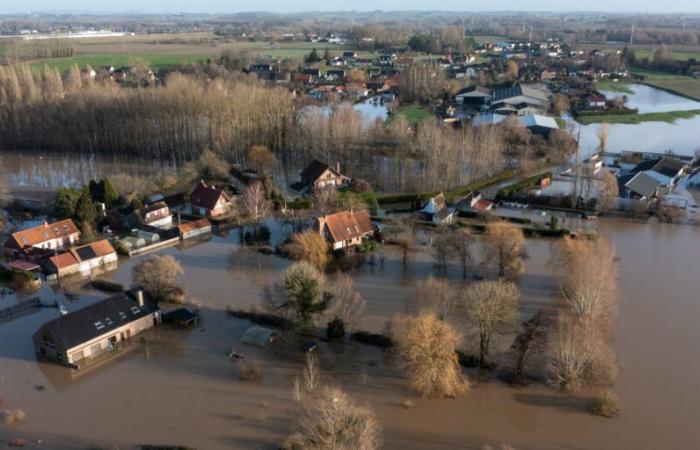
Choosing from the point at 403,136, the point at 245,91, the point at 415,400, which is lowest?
the point at 415,400

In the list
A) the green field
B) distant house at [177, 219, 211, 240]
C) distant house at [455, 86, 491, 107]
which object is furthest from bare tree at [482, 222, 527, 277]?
the green field

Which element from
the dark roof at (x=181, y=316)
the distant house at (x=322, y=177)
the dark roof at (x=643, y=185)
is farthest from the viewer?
the distant house at (x=322, y=177)

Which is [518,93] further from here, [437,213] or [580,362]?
[580,362]

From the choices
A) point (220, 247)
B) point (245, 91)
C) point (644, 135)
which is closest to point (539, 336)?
point (220, 247)

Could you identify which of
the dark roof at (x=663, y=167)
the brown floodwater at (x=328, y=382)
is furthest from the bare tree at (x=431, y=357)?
the dark roof at (x=663, y=167)

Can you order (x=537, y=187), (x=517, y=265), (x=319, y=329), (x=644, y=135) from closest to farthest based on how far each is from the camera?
1. (x=319, y=329)
2. (x=517, y=265)
3. (x=537, y=187)
4. (x=644, y=135)

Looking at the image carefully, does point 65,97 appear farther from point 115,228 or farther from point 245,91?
point 115,228

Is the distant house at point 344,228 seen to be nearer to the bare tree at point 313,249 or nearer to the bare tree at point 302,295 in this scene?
the bare tree at point 313,249
